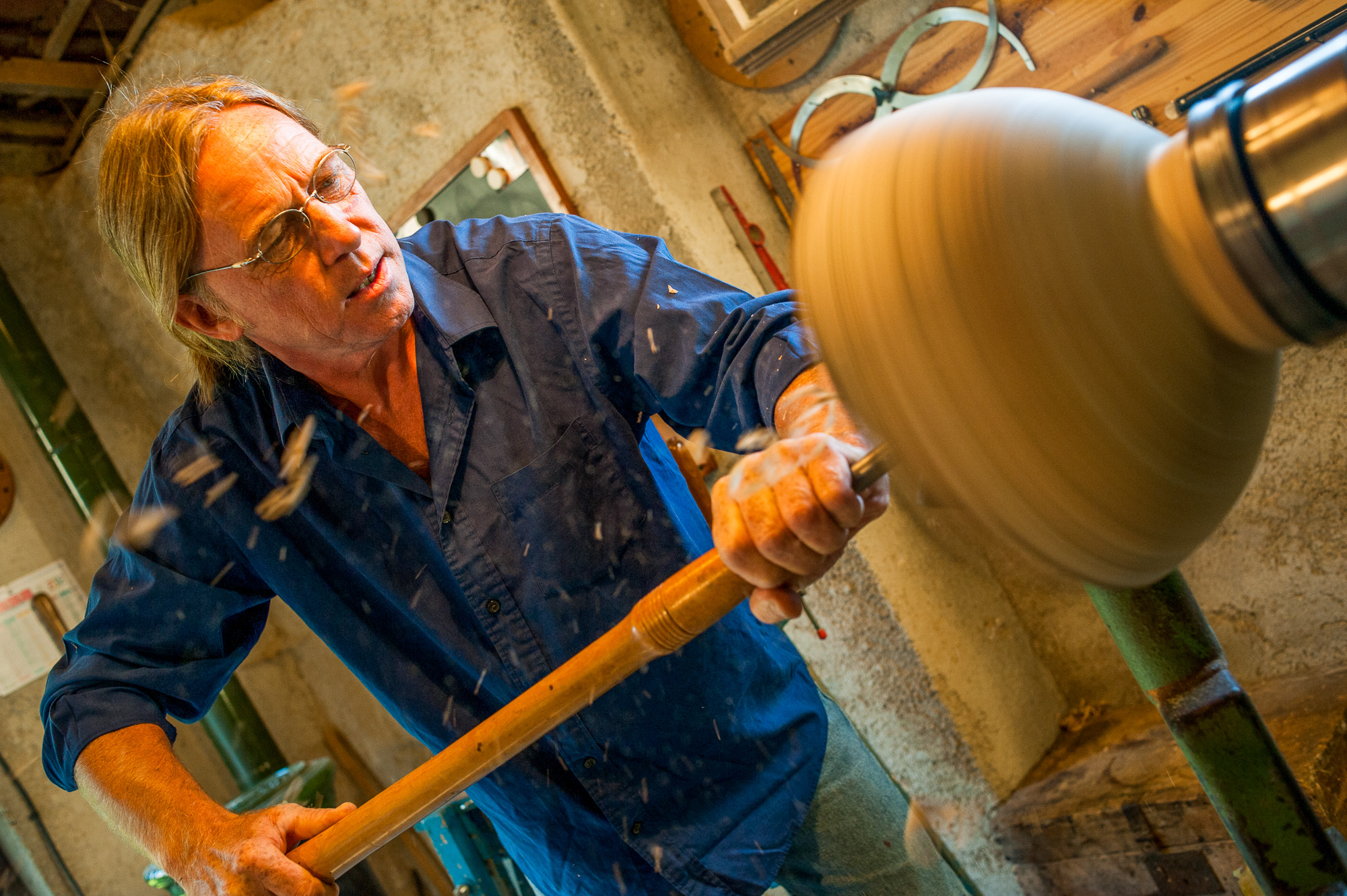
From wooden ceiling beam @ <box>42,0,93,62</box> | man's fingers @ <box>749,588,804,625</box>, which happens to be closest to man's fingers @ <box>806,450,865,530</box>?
man's fingers @ <box>749,588,804,625</box>

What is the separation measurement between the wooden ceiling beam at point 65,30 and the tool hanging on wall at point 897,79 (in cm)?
235

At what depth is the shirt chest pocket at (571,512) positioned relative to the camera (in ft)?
4.51

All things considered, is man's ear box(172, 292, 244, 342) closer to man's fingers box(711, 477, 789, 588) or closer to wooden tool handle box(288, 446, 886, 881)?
wooden tool handle box(288, 446, 886, 881)

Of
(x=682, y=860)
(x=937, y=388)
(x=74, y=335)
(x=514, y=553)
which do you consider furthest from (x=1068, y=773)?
(x=74, y=335)

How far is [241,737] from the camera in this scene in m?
3.86

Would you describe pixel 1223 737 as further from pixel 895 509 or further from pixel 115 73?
pixel 115 73

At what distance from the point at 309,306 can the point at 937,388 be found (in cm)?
112

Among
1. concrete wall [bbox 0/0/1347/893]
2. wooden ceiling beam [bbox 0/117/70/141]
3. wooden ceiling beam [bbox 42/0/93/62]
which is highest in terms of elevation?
wooden ceiling beam [bbox 0/117/70/141]

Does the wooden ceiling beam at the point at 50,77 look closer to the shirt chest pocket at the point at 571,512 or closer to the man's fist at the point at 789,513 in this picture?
the shirt chest pocket at the point at 571,512

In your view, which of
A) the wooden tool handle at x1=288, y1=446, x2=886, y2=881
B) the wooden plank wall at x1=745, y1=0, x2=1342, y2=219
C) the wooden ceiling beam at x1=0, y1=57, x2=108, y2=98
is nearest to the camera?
the wooden tool handle at x1=288, y1=446, x2=886, y2=881

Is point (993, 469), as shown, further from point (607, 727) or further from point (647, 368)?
point (607, 727)

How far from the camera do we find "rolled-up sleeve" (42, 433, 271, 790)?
147 centimetres

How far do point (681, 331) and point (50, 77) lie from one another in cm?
319

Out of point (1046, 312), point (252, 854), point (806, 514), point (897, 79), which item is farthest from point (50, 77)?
point (1046, 312)
